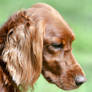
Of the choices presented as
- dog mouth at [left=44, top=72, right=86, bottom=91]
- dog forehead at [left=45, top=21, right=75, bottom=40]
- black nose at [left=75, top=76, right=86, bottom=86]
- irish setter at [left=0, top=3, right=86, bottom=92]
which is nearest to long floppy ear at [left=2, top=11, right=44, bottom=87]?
irish setter at [left=0, top=3, right=86, bottom=92]

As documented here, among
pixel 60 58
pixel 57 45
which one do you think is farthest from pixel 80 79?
pixel 57 45

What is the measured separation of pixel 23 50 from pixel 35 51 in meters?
0.12

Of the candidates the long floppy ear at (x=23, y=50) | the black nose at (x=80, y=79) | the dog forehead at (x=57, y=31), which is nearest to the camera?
the long floppy ear at (x=23, y=50)

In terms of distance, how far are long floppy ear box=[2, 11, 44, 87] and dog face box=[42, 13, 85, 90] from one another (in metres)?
0.13

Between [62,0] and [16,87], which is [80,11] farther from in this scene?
[16,87]

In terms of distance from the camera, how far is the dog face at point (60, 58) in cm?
581

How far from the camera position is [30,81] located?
575cm

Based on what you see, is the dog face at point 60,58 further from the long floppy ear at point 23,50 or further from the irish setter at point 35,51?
the long floppy ear at point 23,50

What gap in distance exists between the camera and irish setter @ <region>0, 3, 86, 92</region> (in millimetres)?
5645

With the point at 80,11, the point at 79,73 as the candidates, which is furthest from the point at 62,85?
the point at 80,11

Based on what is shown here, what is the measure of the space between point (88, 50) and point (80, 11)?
2.62m

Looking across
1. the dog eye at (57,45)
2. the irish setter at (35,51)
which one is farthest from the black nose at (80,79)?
the dog eye at (57,45)

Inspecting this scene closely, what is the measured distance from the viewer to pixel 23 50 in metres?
5.68

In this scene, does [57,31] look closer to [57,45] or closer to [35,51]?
[57,45]
